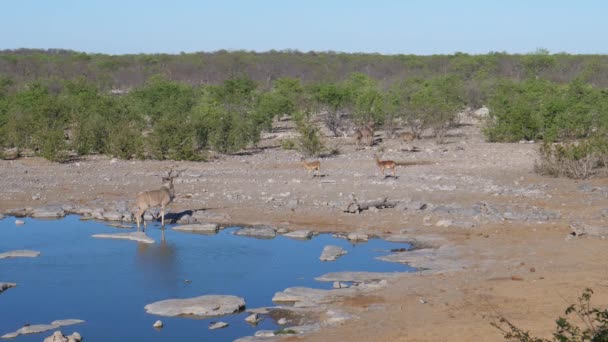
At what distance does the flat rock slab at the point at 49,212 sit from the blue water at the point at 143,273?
3.05 ft

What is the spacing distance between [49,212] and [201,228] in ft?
15.6

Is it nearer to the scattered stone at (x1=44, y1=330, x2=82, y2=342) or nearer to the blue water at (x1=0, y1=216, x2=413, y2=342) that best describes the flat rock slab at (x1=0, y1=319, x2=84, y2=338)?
the blue water at (x1=0, y1=216, x2=413, y2=342)

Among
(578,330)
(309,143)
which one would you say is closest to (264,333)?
(578,330)

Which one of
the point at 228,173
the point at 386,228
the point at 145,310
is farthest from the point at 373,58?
the point at 145,310

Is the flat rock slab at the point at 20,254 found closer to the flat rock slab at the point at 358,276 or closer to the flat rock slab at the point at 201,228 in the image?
the flat rock slab at the point at 201,228

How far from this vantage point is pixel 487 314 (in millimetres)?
12359

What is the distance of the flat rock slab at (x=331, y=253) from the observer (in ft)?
54.9

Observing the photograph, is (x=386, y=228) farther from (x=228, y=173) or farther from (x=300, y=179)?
(x=228, y=173)

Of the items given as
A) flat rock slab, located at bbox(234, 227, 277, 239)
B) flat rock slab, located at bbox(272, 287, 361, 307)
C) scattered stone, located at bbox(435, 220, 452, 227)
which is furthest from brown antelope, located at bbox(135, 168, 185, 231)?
flat rock slab, located at bbox(272, 287, 361, 307)

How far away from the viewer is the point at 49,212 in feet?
71.6

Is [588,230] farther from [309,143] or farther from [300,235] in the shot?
[309,143]

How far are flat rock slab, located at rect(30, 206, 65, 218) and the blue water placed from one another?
930mm

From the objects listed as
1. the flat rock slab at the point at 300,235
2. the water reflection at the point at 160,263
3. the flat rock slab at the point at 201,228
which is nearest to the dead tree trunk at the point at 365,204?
the flat rock slab at the point at 300,235

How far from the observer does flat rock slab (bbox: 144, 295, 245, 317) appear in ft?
42.2
